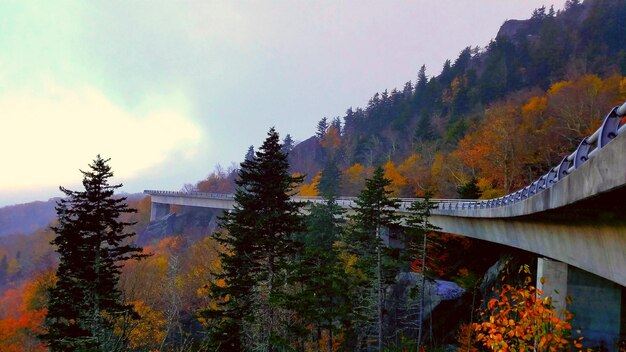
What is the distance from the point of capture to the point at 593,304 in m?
12.3

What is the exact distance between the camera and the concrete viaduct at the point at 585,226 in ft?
16.7

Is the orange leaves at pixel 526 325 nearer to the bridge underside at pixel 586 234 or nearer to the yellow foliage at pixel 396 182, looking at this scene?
the bridge underside at pixel 586 234

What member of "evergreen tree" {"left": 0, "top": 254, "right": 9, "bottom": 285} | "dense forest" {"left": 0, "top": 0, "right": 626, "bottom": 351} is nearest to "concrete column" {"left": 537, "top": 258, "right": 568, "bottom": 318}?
"dense forest" {"left": 0, "top": 0, "right": 626, "bottom": 351}

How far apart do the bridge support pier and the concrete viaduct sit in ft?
0.08

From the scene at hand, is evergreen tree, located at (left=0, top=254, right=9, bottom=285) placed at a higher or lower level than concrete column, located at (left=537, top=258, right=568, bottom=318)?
lower

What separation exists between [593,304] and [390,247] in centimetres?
1770

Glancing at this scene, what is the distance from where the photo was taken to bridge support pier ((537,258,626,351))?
39.3 ft

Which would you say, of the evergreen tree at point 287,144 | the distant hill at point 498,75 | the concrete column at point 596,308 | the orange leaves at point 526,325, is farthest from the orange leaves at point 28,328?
the evergreen tree at point 287,144

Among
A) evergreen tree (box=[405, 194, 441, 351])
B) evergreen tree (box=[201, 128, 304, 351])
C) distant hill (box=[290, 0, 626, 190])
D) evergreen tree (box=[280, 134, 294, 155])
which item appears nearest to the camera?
evergreen tree (box=[201, 128, 304, 351])

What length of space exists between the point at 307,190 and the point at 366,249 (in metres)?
55.8

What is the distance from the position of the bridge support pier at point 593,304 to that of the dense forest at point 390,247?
2.68 ft

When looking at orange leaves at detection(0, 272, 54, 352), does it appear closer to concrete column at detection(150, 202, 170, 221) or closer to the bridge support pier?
the bridge support pier

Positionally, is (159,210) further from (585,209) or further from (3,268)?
(585,209)

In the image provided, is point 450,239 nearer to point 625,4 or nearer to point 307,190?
point 307,190
